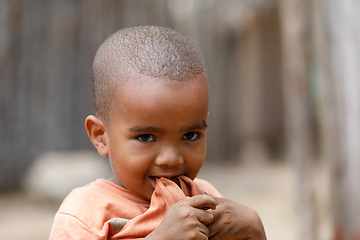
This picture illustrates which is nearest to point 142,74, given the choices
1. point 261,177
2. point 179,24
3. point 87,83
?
point 87,83

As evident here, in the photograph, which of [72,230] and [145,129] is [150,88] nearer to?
[145,129]

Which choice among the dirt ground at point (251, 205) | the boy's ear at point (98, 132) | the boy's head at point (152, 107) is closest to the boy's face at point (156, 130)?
the boy's head at point (152, 107)

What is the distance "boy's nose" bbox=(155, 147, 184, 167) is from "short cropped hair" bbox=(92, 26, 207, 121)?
26cm

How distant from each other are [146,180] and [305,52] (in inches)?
127

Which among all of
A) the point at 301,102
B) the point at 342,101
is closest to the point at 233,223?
the point at 301,102

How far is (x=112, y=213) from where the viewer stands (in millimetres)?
1309

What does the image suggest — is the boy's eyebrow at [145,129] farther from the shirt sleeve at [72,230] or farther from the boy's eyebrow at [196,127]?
the shirt sleeve at [72,230]

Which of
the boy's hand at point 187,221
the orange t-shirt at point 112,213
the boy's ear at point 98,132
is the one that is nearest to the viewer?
the boy's hand at point 187,221

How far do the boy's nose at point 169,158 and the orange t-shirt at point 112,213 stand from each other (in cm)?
7

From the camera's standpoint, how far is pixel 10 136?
6.30m

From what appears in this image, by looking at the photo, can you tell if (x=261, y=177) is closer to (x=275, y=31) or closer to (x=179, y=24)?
(x=179, y=24)

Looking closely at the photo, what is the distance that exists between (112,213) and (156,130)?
0.35 m

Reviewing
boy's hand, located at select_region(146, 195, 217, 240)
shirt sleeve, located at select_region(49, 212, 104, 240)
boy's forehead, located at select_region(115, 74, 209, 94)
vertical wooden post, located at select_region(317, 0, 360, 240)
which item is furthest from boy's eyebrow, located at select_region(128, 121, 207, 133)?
vertical wooden post, located at select_region(317, 0, 360, 240)

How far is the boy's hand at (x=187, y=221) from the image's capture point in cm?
111
